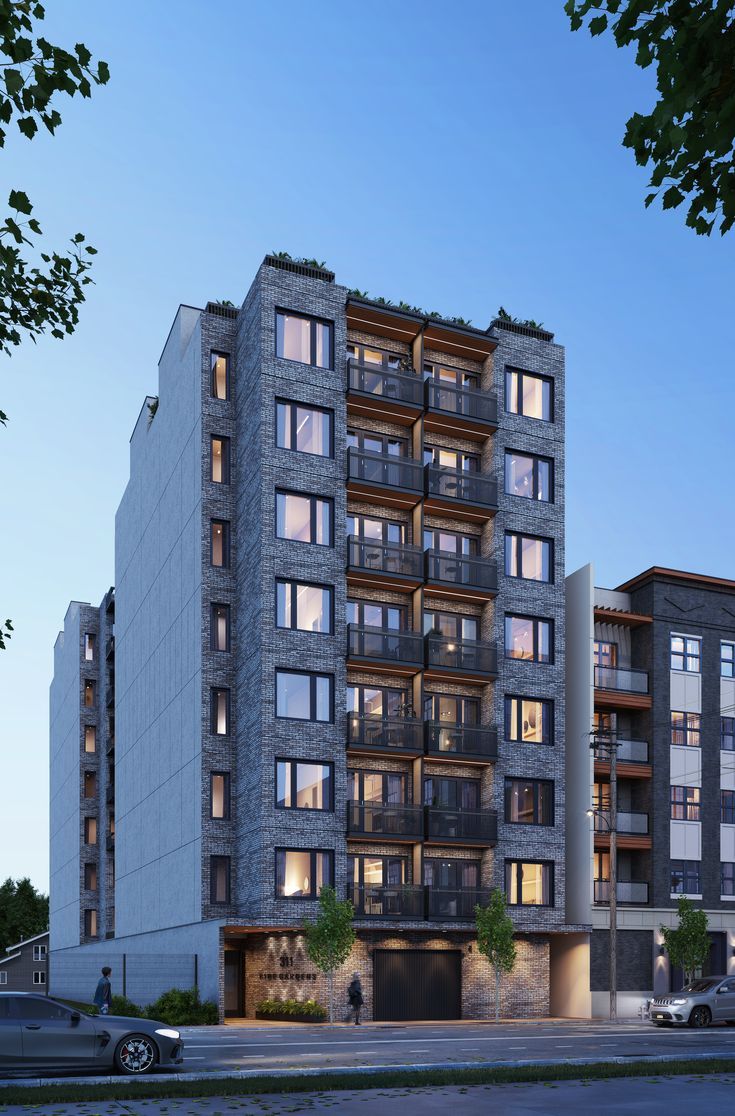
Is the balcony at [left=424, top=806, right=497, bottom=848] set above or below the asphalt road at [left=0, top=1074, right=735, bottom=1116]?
above

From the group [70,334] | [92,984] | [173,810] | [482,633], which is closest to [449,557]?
[482,633]

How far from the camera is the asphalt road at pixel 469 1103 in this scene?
54.3 ft

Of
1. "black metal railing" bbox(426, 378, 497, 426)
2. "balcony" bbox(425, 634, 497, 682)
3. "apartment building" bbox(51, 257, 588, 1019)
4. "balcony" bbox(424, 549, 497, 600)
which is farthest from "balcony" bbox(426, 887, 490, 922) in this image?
"black metal railing" bbox(426, 378, 497, 426)

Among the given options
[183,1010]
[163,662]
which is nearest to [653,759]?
[163,662]

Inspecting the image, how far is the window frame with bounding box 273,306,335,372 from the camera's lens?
147 feet

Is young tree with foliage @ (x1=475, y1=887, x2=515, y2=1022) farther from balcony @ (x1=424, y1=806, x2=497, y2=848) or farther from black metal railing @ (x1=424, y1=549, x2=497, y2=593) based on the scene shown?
black metal railing @ (x1=424, y1=549, x2=497, y2=593)

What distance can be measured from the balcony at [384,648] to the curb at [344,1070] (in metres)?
20.6

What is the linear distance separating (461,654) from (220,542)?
9.95 metres

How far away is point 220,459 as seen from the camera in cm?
4766

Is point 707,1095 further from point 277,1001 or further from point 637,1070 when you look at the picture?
point 277,1001

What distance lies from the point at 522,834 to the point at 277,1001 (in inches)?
421

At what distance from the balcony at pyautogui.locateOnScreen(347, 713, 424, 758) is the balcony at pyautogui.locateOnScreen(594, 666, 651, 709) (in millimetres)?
9093

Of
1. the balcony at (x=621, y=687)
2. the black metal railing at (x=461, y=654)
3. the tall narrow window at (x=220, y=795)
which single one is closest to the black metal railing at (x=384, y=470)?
the black metal railing at (x=461, y=654)

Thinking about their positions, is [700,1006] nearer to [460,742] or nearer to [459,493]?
[460,742]
